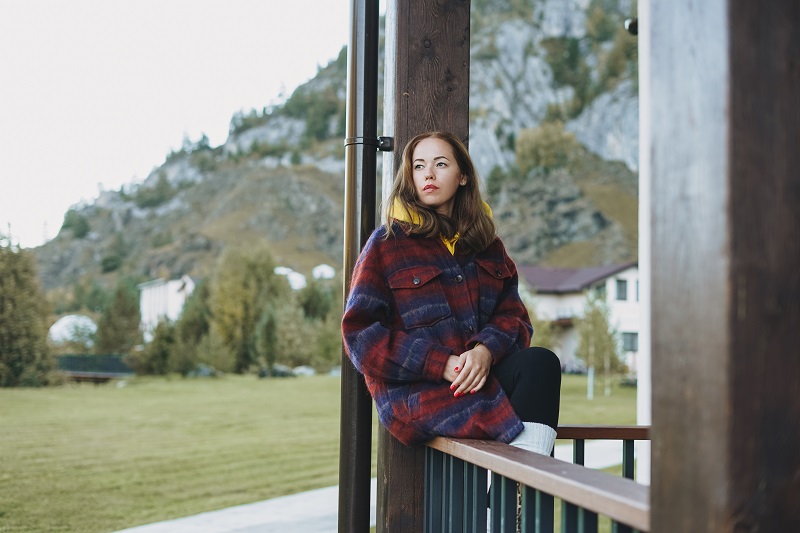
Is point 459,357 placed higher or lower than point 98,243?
lower

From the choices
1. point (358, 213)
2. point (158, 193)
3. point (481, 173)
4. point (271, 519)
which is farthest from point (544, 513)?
point (481, 173)

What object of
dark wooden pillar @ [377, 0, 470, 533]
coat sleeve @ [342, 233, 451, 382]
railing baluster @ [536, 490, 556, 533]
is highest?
dark wooden pillar @ [377, 0, 470, 533]

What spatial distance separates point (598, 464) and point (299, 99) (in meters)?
32.7

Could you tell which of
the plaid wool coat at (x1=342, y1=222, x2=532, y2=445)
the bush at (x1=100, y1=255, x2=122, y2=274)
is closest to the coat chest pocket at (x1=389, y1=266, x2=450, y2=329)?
the plaid wool coat at (x1=342, y1=222, x2=532, y2=445)

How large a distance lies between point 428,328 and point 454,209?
12.7 inches

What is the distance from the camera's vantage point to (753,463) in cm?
79

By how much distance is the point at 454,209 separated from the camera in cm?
197

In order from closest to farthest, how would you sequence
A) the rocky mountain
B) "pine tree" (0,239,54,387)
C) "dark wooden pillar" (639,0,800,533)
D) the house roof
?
"dark wooden pillar" (639,0,800,533) < "pine tree" (0,239,54,387) < the house roof < the rocky mountain

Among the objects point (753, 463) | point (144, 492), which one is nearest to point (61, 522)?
point (144, 492)

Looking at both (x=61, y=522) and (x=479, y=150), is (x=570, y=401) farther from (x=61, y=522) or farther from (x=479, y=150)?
(x=479, y=150)

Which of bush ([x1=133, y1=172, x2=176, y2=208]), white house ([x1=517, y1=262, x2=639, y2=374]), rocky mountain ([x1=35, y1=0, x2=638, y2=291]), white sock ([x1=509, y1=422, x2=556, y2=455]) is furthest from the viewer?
bush ([x1=133, y1=172, x2=176, y2=208])

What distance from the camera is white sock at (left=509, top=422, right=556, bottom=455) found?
5.55 ft

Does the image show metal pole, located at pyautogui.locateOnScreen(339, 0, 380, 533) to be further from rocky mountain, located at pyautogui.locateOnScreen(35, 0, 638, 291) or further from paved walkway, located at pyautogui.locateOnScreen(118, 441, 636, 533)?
rocky mountain, located at pyautogui.locateOnScreen(35, 0, 638, 291)

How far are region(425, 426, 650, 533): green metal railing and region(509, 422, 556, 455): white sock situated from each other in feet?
0.35
